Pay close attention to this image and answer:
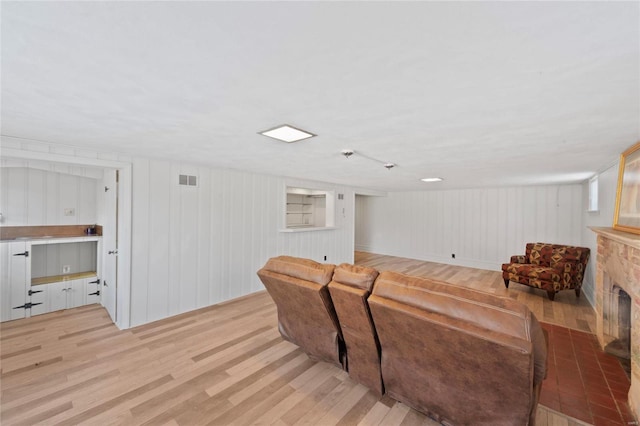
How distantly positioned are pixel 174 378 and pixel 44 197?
3595 mm

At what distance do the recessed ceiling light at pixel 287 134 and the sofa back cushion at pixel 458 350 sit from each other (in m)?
1.33

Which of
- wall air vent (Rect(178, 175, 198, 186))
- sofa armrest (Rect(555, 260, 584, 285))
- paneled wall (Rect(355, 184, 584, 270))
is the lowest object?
sofa armrest (Rect(555, 260, 584, 285))

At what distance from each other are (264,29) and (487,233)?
7.45 metres

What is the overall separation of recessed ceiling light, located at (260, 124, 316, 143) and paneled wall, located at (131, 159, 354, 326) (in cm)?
214

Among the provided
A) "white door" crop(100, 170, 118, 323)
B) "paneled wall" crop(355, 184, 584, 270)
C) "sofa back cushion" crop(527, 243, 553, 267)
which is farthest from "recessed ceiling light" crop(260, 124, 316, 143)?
"paneled wall" crop(355, 184, 584, 270)

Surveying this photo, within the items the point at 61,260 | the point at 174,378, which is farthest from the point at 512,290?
the point at 61,260

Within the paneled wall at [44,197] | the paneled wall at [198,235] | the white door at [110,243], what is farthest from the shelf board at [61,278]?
the paneled wall at [198,235]

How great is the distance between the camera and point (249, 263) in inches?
182

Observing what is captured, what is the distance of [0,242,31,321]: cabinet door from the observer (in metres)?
3.36

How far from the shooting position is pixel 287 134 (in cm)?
224

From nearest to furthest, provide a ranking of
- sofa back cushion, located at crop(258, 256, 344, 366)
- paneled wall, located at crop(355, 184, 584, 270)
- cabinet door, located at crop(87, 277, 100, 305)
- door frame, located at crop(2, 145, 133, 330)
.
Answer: sofa back cushion, located at crop(258, 256, 344, 366)
door frame, located at crop(2, 145, 133, 330)
cabinet door, located at crop(87, 277, 100, 305)
paneled wall, located at crop(355, 184, 584, 270)

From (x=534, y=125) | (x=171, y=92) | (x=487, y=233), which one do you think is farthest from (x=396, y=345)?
(x=487, y=233)

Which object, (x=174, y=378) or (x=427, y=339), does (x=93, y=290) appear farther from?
(x=427, y=339)

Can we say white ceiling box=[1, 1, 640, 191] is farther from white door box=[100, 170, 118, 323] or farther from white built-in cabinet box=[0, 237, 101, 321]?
white built-in cabinet box=[0, 237, 101, 321]
